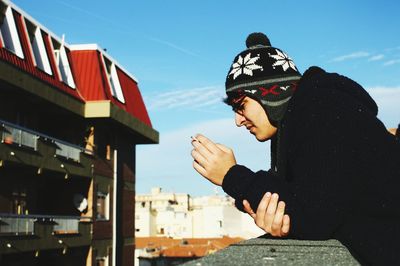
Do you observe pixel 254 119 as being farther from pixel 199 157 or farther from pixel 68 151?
pixel 68 151

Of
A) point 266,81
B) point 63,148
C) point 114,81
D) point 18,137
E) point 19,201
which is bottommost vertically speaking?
point 266,81

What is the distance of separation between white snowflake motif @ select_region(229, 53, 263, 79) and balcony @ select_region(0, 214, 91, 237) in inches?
757

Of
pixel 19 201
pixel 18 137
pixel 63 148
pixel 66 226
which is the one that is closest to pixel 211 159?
pixel 18 137

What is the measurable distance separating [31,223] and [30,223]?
111 mm

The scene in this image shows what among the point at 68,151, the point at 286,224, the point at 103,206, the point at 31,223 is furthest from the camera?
the point at 103,206

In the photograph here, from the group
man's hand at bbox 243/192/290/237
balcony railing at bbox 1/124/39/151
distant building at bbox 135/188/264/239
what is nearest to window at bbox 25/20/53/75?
balcony railing at bbox 1/124/39/151

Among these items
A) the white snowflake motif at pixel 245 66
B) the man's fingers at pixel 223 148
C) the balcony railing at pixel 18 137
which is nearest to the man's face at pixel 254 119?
the white snowflake motif at pixel 245 66

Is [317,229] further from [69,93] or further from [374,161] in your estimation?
[69,93]

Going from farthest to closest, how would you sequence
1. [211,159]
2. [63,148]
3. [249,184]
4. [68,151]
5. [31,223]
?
[68,151] → [63,148] → [31,223] → [211,159] → [249,184]

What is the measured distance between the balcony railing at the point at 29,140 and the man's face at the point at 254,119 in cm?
1927

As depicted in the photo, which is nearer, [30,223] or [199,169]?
[199,169]

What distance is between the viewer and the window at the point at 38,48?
25.5m

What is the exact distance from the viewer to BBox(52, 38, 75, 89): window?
28.1 meters

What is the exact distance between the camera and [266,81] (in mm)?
2445
